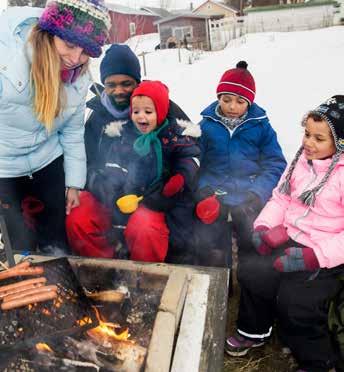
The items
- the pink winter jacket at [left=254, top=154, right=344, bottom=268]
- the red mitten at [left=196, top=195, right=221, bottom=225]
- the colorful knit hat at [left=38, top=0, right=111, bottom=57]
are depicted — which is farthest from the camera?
the red mitten at [left=196, top=195, right=221, bottom=225]

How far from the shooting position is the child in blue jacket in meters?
3.01

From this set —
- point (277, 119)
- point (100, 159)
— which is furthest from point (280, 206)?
point (277, 119)

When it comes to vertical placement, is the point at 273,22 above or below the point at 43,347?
below

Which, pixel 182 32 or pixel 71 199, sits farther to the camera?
pixel 182 32

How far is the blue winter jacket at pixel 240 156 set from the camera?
10.1ft

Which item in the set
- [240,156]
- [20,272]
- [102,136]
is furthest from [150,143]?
[20,272]

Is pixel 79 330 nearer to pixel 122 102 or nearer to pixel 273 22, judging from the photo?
pixel 122 102

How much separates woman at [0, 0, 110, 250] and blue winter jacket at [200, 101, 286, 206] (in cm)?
106

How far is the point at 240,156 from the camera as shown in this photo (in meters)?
3.14

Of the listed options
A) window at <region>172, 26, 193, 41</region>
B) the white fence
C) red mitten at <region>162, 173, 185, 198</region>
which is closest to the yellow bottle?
red mitten at <region>162, 173, 185, 198</region>

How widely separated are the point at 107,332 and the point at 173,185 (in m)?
1.20

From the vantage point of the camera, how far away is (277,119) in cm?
621

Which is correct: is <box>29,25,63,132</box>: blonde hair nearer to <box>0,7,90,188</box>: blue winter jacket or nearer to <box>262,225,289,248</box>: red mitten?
<box>0,7,90,188</box>: blue winter jacket

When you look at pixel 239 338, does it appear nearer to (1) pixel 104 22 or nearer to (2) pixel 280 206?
(2) pixel 280 206
